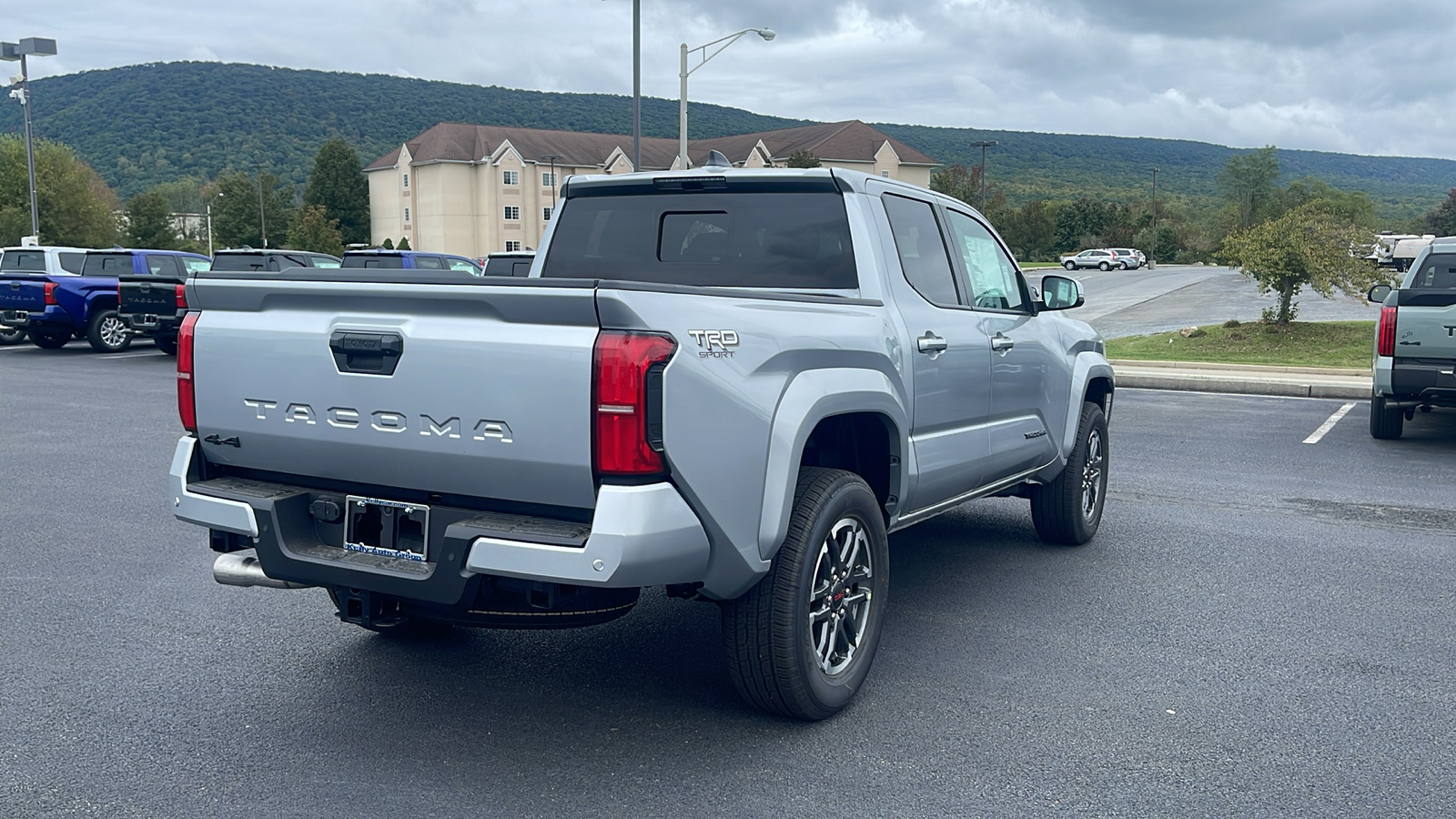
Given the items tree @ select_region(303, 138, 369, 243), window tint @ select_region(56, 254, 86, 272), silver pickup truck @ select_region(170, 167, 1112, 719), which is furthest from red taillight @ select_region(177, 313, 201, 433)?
tree @ select_region(303, 138, 369, 243)

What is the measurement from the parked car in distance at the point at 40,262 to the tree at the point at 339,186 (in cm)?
8591

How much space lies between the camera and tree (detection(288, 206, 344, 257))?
8681cm

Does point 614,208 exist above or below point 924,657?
above

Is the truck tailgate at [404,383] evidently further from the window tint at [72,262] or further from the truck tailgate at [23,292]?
the window tint at [72,262]

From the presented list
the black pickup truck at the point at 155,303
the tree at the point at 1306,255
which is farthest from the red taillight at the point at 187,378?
the tree at the point at 1306,255

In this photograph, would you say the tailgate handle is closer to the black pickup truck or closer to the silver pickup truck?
the silver pickup truck

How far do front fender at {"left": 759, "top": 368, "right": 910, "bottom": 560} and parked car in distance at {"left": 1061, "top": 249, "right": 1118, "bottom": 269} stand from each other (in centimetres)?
7296

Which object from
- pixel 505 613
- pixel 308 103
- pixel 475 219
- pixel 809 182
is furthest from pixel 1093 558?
pixel 308 103

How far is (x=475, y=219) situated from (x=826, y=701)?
9617 cm

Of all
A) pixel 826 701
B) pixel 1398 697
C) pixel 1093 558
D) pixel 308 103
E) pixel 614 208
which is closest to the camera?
pixel 826 701

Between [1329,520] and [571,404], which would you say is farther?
[1329,520]

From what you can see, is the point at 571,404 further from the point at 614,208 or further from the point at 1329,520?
the point at 1329,520

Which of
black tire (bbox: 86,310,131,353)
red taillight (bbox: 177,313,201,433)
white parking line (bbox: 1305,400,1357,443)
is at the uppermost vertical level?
red taillight (bbox: 177,313,201,433)

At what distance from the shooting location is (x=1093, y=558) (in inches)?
259
